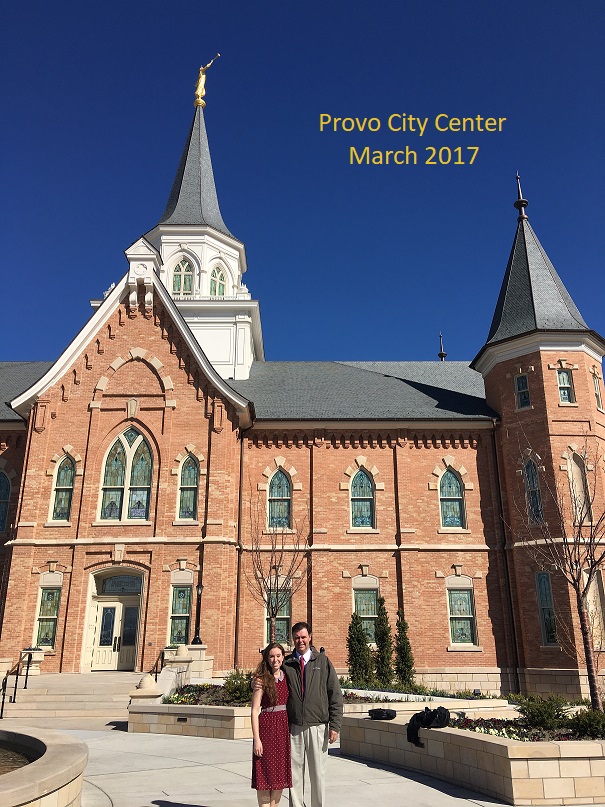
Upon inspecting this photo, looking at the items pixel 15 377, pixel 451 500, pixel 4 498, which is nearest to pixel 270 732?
pixel 451 500

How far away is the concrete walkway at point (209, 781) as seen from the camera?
8211 millimetres

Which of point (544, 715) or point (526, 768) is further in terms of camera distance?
point (544, 715)

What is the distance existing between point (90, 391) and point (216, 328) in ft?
24.1

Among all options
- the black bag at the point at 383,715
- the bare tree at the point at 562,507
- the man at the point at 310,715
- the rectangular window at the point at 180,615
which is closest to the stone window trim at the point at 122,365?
the rectangular window at the point at 180,615

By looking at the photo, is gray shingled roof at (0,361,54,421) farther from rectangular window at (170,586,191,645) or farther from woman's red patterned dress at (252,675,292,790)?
woman's red patterned dress at (252,675,292,790)

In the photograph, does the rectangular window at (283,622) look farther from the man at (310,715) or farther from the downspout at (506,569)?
the man at (310,715)

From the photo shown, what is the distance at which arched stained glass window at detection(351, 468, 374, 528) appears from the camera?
2458cm

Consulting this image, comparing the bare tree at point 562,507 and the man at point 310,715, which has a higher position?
the bare tree at point 562,507

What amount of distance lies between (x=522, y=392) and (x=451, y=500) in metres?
4.69

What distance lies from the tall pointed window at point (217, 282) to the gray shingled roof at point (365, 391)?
4.02 m

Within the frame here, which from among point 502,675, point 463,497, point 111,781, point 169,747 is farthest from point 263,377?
point 111,781

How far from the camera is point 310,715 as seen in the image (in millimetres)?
6785

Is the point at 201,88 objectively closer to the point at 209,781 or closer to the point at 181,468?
the point at 181,468

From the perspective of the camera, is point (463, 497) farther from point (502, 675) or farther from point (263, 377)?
point (263, 377)
